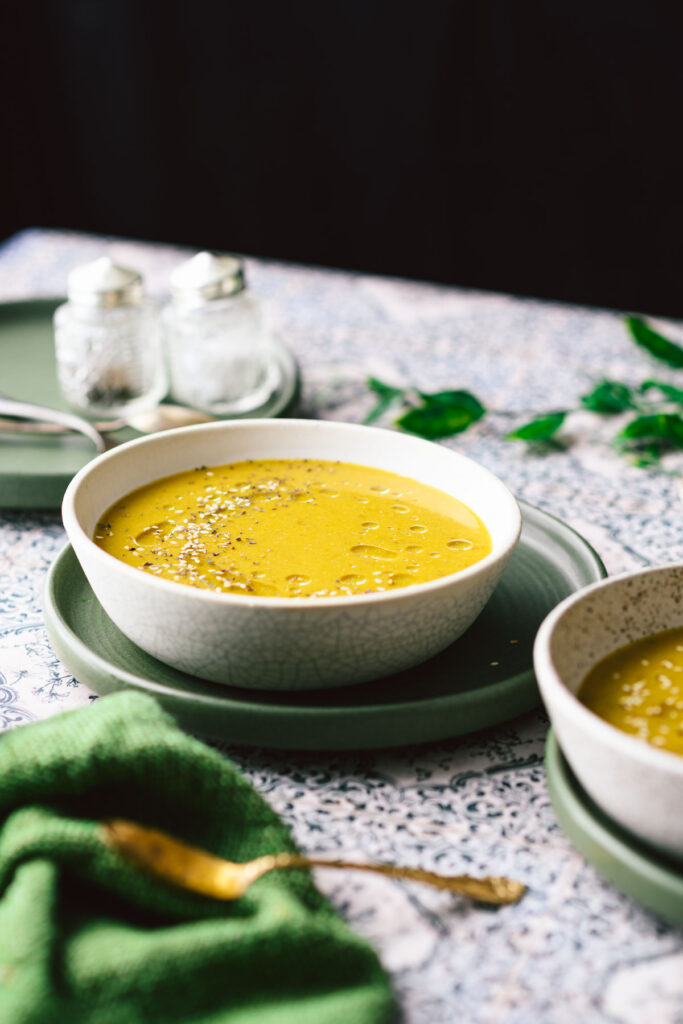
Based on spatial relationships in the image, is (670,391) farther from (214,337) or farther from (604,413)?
(214,337)

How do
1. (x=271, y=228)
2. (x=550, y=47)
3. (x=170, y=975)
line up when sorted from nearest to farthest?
1. (x=170, y=975)
2. (x=550, y=47)
3. (x=271, y=228)

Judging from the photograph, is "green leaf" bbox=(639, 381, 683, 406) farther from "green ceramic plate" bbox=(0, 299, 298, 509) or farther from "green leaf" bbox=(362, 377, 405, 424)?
"green ceramic plate" bbox=(0, 299, 298, 509)

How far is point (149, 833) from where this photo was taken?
2.11 ft

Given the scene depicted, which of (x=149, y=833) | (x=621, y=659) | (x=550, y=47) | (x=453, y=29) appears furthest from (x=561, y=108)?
(x=149, y=833)

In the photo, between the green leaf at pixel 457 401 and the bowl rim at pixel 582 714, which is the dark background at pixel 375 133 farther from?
the bowl rim at pixel 582 714

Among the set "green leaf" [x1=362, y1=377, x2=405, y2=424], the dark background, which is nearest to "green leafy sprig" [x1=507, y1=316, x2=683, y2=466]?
"green leaf" [x1=362, y1=377, x2=405, y2=424]

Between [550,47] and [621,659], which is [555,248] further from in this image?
[621,659]

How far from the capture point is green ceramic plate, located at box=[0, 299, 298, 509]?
119cm

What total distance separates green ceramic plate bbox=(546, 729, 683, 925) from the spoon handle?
77 cm

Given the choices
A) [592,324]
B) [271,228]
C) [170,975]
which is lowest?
[271,228]

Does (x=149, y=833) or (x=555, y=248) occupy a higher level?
(x=149, y=833)

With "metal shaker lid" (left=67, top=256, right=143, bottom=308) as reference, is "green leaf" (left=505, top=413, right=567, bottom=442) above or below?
below

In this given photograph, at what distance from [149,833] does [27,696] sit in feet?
0.86

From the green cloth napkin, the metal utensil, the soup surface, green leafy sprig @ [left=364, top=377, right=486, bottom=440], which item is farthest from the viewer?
green leafy sprig @ [left=364, top=377, right=486, bottom=440]
